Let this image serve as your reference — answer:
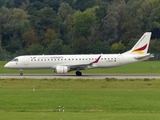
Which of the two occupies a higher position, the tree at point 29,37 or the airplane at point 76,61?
the tree at point 29,37

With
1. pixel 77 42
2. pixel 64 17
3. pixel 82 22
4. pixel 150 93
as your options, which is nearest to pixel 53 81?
pixel 150 93

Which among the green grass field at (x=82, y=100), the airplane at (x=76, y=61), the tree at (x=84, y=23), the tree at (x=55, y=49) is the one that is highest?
the tree at (x=84, y=23)

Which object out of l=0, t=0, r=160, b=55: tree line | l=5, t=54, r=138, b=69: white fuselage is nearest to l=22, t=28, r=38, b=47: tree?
l=0, t=0, r=160, b=55: tree line

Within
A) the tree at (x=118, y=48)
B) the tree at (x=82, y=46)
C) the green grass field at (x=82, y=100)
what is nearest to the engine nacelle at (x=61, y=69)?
the green grass field at (x=82, y=100)

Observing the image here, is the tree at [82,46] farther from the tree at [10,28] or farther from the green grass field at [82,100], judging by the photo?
the green grass field at [82,100]

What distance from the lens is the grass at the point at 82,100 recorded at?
25234mm

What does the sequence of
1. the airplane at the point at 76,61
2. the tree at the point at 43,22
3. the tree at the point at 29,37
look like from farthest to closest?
the tree at the point at 43,22
the tree at the point at 29,37
the airplane at the point at 76,61

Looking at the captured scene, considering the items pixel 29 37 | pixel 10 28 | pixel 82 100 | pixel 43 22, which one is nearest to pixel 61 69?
pixel 82 100

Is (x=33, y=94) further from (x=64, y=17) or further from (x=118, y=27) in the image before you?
(x=64, y=17)

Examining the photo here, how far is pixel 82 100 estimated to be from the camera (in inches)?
1224

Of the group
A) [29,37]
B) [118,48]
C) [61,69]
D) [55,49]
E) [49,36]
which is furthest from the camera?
[29,37]

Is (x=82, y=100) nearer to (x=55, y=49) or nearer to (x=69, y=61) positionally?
(x=69, y=61)

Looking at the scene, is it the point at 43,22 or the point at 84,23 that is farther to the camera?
the point at 43,22

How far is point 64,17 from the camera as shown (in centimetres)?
12781
